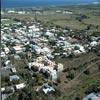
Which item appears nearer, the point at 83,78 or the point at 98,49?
the point at 83,78

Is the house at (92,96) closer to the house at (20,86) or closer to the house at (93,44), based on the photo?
the house at (20,86)

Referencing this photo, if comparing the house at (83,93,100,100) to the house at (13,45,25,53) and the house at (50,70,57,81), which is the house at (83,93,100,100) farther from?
the house at (13,45,25,53)

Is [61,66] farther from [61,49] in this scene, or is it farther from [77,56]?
[61,49]

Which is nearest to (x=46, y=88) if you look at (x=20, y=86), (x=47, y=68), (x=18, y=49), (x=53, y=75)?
(x=20, y=86)

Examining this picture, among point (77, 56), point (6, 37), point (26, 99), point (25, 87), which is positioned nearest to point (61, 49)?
point (77, 56)

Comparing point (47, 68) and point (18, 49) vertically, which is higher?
point (47, 68)

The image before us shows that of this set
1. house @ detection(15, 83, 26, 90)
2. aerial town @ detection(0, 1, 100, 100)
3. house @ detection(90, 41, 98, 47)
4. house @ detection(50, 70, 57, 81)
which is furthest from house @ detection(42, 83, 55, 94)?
house @ detection(90, 41, 98, 47)

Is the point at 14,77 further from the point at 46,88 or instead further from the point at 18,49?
the point at 18,49

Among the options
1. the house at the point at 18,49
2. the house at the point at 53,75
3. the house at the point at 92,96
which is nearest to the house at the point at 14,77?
the house at the point at 53,75
